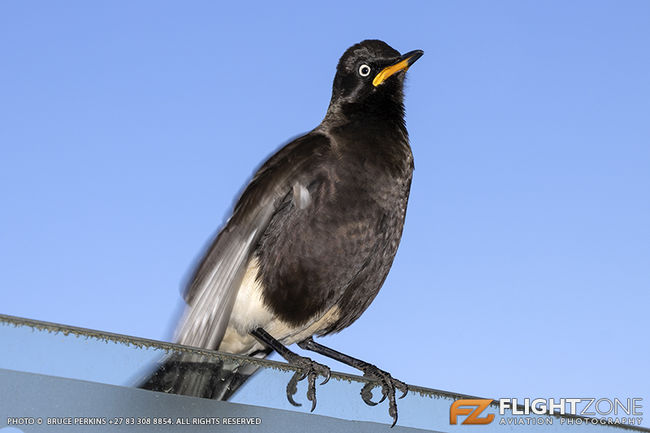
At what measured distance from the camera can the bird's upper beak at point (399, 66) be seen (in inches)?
207

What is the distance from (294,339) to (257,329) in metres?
0.43

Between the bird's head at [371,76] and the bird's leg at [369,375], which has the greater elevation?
the bird's head at [371,76]

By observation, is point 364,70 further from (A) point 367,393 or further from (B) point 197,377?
(B) point 197,377

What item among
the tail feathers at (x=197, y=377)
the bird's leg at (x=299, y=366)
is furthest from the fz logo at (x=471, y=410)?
the tail feathers at (x=197, y=377)

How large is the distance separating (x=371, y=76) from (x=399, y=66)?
8.5 inches

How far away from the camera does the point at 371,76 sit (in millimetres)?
5367

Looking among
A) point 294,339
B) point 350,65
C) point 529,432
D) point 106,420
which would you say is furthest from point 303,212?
point 106,420

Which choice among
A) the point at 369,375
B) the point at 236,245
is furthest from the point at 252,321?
the point at 369,375

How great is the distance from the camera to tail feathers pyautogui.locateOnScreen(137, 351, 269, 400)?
7.77 ft

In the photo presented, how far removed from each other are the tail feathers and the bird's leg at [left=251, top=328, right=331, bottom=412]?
0.56ft

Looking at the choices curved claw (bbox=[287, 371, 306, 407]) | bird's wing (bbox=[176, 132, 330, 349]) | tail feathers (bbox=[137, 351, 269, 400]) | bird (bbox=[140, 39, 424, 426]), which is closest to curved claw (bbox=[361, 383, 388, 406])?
curved claw (bbox=[287, 371, 306, 407])

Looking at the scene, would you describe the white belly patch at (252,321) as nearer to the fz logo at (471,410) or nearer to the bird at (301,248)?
the bird at (301,248)

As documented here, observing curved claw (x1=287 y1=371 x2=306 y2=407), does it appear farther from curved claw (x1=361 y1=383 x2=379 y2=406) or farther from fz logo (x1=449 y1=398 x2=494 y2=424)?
fz logo (x1=449 y1=398 x2=494 y2=424)

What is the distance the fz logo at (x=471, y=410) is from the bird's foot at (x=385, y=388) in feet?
0.68
